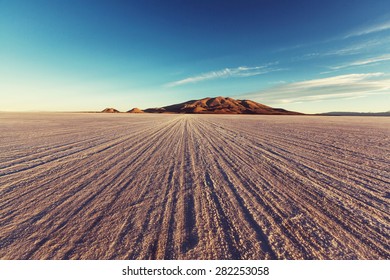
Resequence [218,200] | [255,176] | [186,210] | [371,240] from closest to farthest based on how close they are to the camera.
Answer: [371,240] < [186,210] < [218,200] < [255,176]

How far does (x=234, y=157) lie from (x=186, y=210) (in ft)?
13.8

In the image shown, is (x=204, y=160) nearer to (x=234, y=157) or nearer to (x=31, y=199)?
(x=234, y=157)

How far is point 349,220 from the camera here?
3203 millimetres

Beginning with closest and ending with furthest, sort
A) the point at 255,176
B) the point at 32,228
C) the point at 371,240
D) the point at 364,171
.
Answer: the point at 371,240 → the point at 32,228 → the point at 255,176 → the point at 364,171

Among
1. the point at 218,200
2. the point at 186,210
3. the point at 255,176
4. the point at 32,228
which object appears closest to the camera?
the point at 32,228

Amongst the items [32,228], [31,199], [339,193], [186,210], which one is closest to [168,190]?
[186,210]

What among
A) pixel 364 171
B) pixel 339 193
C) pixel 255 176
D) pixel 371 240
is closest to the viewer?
pixel 371 240

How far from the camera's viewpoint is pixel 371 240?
2.72 metres
